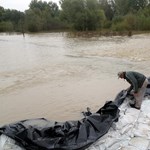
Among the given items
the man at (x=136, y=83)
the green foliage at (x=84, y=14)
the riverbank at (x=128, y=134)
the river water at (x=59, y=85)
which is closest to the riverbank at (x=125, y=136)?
the riverbank at (x=128, y=134)

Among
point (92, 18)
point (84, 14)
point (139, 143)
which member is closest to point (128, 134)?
point (139, 143)

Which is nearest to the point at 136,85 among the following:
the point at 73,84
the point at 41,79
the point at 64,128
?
the point at 64,128

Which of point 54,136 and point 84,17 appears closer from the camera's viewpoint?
point 54,136

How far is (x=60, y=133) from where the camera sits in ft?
15.6

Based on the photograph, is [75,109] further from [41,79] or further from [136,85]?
[41,79]

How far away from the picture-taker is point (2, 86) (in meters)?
10.0

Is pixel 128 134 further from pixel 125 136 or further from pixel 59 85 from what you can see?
pixel 59 85

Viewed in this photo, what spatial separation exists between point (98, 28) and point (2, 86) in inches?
1418

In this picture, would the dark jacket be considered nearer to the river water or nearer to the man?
the man

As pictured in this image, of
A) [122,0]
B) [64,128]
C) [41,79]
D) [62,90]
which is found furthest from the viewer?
[122,0]

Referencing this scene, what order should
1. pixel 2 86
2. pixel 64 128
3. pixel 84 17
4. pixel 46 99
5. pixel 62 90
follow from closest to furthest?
1. pixel 64 128
2. pixel 46 99
3. pixel 62 90
4. pixel 2 86
5. pixel 84 17

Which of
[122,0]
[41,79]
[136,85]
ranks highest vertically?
[122,0]

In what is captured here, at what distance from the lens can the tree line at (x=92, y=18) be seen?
132 feet

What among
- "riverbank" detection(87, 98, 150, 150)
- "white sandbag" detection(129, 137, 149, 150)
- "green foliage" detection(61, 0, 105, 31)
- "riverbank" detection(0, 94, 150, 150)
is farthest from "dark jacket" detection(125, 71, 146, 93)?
"green foliage" detection(61, 0, 105, 31)
